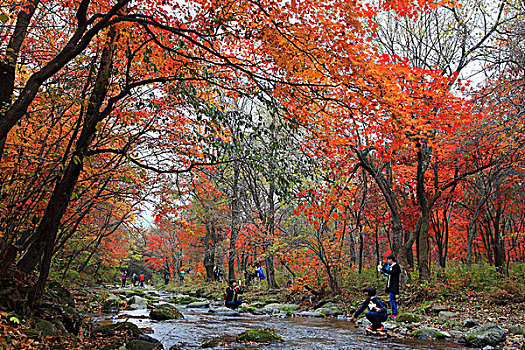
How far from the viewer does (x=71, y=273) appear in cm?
1633

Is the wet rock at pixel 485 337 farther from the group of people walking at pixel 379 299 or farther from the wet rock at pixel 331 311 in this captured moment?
the wet rock at pixel 331 311

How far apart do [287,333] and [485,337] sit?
4811 mm

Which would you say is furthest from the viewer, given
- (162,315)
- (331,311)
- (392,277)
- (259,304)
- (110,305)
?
(259,304)

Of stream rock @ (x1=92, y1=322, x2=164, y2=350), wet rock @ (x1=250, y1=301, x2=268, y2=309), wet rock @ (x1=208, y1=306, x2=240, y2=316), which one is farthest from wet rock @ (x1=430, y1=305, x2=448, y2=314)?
stream rock @ (x1=92, y1=322, x2=164, y2=350)

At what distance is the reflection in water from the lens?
26.0ft

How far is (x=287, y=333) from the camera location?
977 centimetres

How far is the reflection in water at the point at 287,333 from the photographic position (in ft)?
26.0

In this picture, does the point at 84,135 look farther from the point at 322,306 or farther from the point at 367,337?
the point at 322,306

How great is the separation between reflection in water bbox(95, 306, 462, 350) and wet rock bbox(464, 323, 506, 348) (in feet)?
1.26

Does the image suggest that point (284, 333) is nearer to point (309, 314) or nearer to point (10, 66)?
point (309, 314)

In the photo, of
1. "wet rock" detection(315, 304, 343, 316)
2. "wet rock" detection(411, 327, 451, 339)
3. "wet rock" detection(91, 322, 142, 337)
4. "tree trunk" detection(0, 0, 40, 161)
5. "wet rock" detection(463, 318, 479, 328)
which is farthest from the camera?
"wet rock" detection(315, 304, 343, 316)

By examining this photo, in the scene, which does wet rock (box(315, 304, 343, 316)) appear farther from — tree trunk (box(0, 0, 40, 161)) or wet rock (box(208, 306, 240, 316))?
tree trunk (box(0, 0, 40, 161))

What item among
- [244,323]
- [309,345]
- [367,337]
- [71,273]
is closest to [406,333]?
[367,337]

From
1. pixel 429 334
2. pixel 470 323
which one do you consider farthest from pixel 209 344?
pixel 470 323
